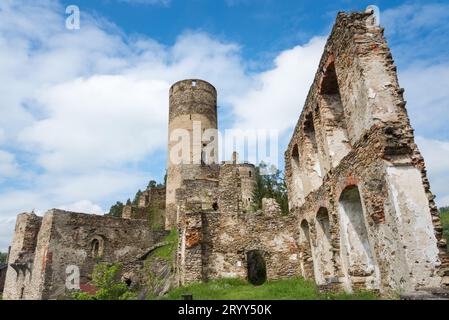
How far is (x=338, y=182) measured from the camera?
8898 millimetres

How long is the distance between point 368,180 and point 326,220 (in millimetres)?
4355

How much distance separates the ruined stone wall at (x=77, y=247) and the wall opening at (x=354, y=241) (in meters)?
10.8

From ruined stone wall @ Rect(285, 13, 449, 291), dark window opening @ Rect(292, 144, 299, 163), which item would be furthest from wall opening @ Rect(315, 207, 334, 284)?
dark window opening @ Rect(292, 144, 299, 163)

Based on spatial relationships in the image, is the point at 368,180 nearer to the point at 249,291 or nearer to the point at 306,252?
the point at 249,291

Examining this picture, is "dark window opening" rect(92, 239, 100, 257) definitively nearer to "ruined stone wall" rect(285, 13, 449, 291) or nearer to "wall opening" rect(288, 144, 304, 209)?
"wall opening" rect(288, 144, 304, 209)

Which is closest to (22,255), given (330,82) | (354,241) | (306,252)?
(306,252)

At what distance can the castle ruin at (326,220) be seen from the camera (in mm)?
6224

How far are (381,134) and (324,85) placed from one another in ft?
14.0

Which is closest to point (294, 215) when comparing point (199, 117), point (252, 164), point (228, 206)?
point (228, 206)

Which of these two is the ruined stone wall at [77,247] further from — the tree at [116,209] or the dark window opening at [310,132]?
the tree at [116,209]

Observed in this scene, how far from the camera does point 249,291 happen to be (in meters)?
10.7

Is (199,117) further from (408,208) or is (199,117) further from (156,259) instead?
(408,208)

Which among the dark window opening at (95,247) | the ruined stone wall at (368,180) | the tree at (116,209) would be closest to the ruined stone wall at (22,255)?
the dark window opening at (95,247)

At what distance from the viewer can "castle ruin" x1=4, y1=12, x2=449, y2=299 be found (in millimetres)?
6224
